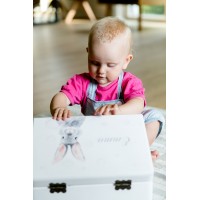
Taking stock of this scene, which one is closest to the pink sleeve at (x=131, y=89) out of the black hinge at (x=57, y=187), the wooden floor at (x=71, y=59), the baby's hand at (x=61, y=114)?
the baby's hand at (x=61, y=114)

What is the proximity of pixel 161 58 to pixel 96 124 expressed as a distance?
4.00ft

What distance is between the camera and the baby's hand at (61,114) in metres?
0.53

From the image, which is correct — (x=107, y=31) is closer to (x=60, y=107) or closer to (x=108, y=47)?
(x=108, y=47)

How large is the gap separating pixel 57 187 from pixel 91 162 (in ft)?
0.17

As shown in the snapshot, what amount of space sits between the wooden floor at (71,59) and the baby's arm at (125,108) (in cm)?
42

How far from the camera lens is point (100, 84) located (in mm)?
646

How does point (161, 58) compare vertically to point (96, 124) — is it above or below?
below

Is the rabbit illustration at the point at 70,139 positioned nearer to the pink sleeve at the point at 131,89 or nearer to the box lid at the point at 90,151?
the box lid at the point at 90,151

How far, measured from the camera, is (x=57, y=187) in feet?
1.53

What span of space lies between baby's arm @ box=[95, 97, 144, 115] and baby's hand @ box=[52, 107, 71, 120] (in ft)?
0.15

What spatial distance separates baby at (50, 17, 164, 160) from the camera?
0.57 meters
